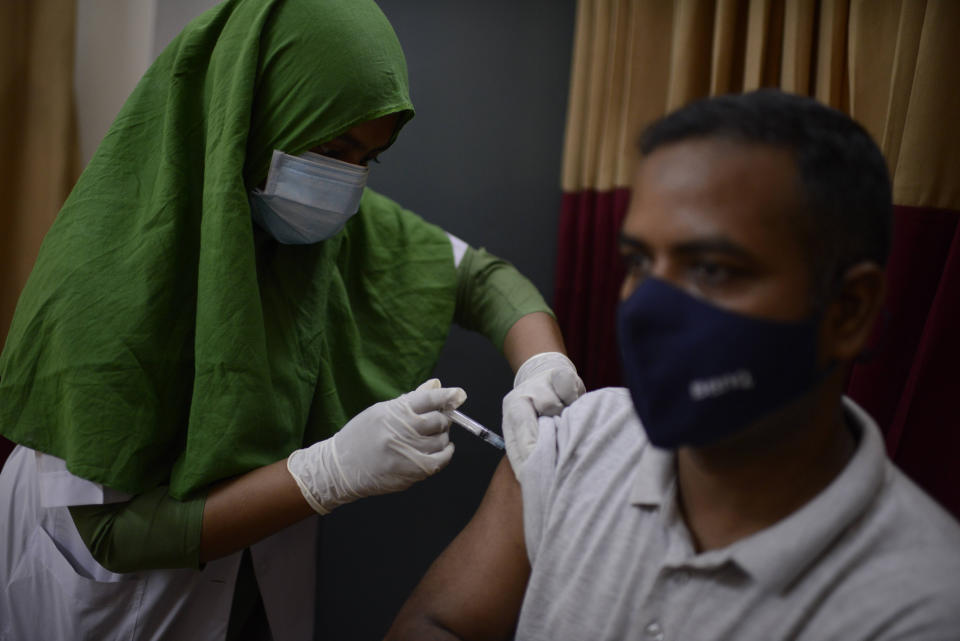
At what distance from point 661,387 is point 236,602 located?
3.92 feet

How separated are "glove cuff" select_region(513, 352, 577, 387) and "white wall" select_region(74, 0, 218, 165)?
144cm

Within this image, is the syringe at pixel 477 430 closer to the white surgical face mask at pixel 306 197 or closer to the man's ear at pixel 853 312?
the white surgical face mask at pixel 306 197

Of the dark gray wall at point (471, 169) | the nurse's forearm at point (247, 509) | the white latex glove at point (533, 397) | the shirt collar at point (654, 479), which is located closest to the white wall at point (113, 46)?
the dark gray wall at point (471, 169)

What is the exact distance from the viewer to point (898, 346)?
146 cm

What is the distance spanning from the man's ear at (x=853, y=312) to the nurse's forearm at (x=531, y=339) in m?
0.87

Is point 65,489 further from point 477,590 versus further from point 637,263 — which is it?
point 637,263

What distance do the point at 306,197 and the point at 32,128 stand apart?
114 cm

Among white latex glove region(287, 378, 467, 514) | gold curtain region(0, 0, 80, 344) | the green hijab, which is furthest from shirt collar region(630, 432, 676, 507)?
gold curtain region(0, 0, 80, 344)

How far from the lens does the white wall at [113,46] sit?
7.16 ft

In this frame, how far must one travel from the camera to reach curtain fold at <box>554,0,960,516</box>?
139 cm

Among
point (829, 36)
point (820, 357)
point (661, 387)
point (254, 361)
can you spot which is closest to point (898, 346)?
point (829, 36)

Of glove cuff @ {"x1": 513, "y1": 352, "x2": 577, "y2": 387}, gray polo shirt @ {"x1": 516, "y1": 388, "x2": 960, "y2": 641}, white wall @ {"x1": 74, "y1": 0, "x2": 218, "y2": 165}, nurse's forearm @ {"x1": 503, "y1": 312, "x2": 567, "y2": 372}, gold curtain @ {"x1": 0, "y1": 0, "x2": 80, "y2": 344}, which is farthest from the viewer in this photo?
white wall @ {"x1": 74, "y1": 0, "x2": 218, "y2": 165}

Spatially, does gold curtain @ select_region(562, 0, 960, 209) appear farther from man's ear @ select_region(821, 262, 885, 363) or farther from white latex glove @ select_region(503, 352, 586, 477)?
man's ear @ select_region(821, 262, 885, 363)

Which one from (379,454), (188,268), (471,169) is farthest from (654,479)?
(471,169)
